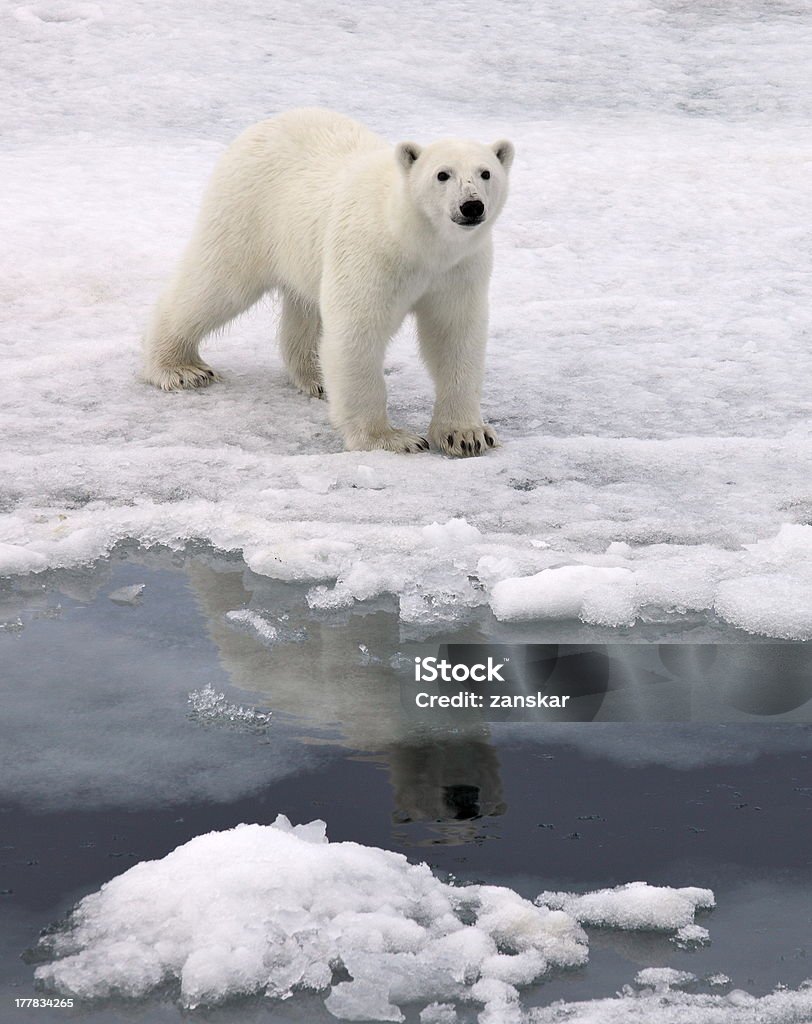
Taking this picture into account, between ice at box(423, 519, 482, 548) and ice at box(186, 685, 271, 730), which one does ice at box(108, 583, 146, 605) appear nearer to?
ice at box(186, 685, 271, 730)

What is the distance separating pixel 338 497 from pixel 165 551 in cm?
62

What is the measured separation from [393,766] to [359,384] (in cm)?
218

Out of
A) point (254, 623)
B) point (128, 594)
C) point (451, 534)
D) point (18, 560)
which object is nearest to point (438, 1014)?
point (254, 623)

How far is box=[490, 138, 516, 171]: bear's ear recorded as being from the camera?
4.55 m

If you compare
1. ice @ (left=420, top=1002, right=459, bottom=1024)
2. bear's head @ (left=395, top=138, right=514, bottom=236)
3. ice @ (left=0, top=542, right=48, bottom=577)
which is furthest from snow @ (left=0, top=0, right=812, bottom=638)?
ice @ (left=420, top=1002, right=459, bottom=1024)

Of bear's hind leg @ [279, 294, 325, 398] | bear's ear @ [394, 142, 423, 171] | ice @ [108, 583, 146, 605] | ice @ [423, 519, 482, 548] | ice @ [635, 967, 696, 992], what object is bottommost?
ice @ [108, 583, 146, 605]

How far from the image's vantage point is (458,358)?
4.81 meters

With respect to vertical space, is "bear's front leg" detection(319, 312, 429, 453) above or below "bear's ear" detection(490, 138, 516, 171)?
below

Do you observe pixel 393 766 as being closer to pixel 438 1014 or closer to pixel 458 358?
pixel 438 1014

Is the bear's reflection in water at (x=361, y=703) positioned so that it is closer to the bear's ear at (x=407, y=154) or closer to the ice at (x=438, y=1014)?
the ice at (x=438, y=1014)

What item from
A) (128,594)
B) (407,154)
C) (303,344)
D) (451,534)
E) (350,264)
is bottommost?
(128,594)

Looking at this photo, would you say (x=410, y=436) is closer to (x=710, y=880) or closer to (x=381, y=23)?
(x=710, y=880)

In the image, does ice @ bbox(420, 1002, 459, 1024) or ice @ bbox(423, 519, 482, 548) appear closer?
ice @ bbox(420, 1002, 459, 1024)

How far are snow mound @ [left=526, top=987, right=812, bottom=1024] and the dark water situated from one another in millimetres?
41
